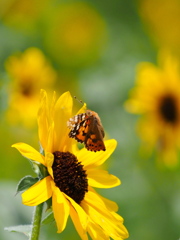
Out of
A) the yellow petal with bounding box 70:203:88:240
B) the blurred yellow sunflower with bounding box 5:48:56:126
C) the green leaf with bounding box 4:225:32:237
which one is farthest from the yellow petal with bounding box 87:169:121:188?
the blurred yellow sunflower with bounding box 5:48:56:126

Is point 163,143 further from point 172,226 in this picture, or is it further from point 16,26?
point 16,26

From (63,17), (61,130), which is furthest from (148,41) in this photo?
(61,130)

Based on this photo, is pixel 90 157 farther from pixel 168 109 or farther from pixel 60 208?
pixel 168 109

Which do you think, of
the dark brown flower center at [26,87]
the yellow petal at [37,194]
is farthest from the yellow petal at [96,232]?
the dark brown flower center at [26,87]

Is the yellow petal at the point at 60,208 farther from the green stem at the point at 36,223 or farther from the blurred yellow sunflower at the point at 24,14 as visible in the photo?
the blurred yellow sunflower at the point at 24,14

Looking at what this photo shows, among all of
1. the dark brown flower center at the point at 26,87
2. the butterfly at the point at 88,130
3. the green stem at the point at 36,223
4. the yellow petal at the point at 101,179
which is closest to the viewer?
the green stem at the point at 36,223

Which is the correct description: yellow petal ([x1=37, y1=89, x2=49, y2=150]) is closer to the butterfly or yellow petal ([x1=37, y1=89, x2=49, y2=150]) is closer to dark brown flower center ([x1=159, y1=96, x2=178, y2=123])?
the butterfly

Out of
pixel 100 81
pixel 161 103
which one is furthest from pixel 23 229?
pixel 100 81

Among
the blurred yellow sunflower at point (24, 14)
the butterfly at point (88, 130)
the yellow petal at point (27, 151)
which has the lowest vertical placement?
the yellow petal at point (27, 151)
